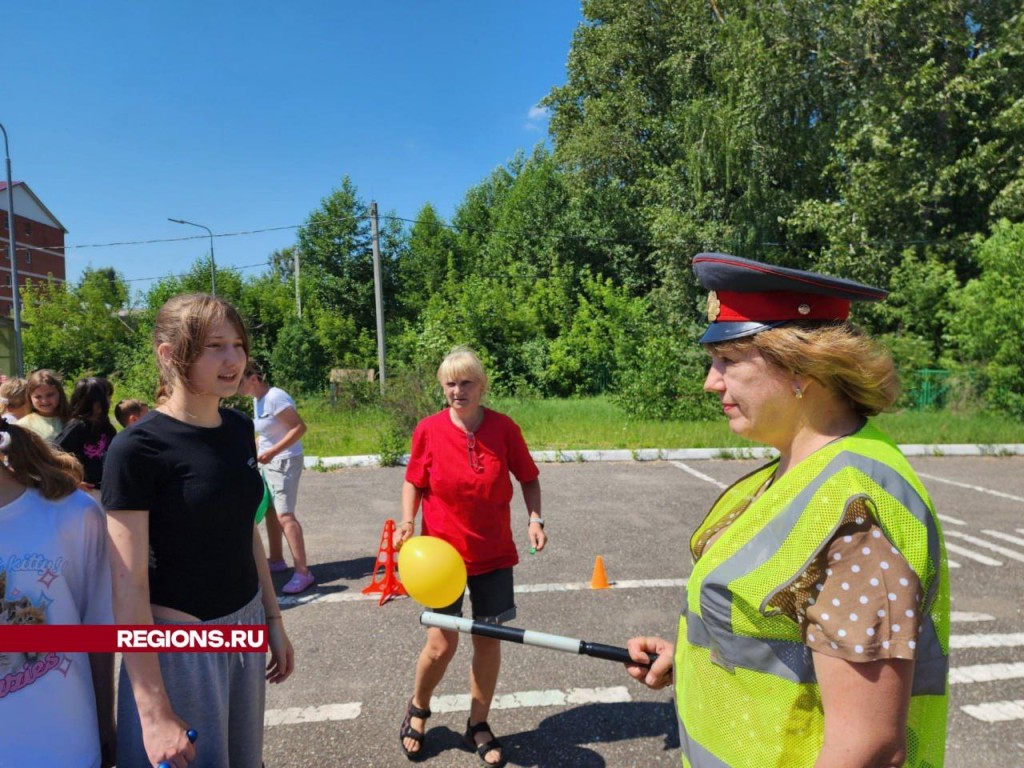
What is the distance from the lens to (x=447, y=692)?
3.64m

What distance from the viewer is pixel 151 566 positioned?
1.84m

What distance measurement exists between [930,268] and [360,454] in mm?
17360

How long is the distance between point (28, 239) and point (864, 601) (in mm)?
68732

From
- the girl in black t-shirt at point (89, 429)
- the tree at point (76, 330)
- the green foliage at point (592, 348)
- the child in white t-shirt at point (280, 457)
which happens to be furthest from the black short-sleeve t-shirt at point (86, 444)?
the tree at point (76, 330)

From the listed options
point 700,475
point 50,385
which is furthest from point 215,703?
point 700,475

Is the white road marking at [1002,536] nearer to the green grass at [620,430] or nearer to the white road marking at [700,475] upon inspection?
the white road marking at [700,475]

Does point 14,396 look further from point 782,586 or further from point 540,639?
point 782,586

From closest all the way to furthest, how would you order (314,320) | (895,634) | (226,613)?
(895,634) → (226,613) → (314,320)

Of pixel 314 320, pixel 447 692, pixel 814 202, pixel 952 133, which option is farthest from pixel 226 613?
pixel 314 320

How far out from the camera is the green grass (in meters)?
11.9

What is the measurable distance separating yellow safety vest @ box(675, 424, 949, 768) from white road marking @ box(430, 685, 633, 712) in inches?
95.1

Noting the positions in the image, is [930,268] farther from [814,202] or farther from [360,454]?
[360,454]

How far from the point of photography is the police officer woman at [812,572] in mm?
1069

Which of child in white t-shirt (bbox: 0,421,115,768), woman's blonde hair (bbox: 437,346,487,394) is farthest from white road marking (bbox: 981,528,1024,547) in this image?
child in white t-shirt (bbox: 0,421,115,768)
